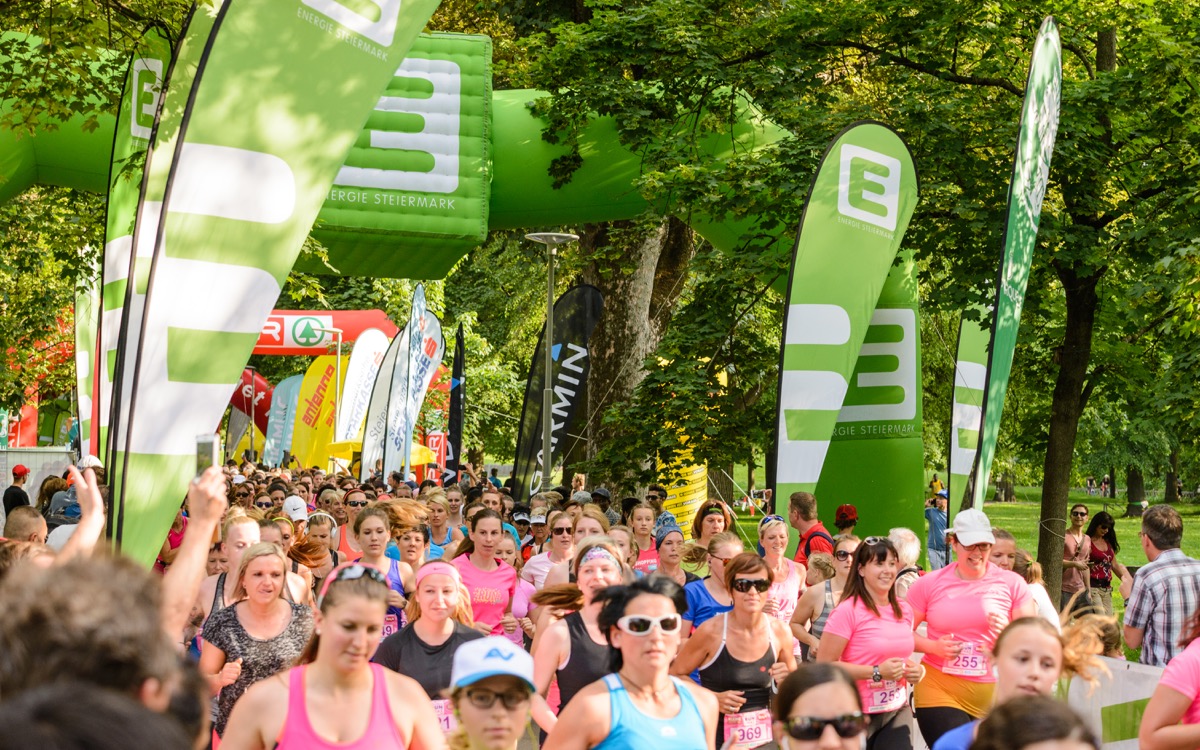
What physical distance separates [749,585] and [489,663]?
2.47m

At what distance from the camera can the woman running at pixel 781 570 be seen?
8352 millimetres

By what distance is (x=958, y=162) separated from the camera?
13.5 meters

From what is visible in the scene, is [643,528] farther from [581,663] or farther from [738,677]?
[581,663]

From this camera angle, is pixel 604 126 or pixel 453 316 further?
pixel 453 316

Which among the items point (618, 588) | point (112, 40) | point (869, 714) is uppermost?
point (112, 40)

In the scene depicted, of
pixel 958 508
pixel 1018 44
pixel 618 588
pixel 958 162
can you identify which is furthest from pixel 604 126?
pixel 618 588

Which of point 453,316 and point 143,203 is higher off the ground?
point 453,316

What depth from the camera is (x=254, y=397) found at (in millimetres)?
44344

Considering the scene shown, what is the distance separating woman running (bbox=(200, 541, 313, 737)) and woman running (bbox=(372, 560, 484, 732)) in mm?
392

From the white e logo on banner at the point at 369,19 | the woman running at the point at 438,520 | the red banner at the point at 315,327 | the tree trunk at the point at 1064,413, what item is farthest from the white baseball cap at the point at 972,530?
the red banner at the point at 315,327

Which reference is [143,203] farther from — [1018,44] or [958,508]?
[1018,44]

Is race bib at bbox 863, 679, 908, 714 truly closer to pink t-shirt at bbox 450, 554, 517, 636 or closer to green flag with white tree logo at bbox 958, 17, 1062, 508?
pink t-shirt at bbox 450, 554, 517, 636

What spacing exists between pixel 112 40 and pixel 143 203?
5.82 metres

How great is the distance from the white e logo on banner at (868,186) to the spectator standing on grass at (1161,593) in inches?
177
